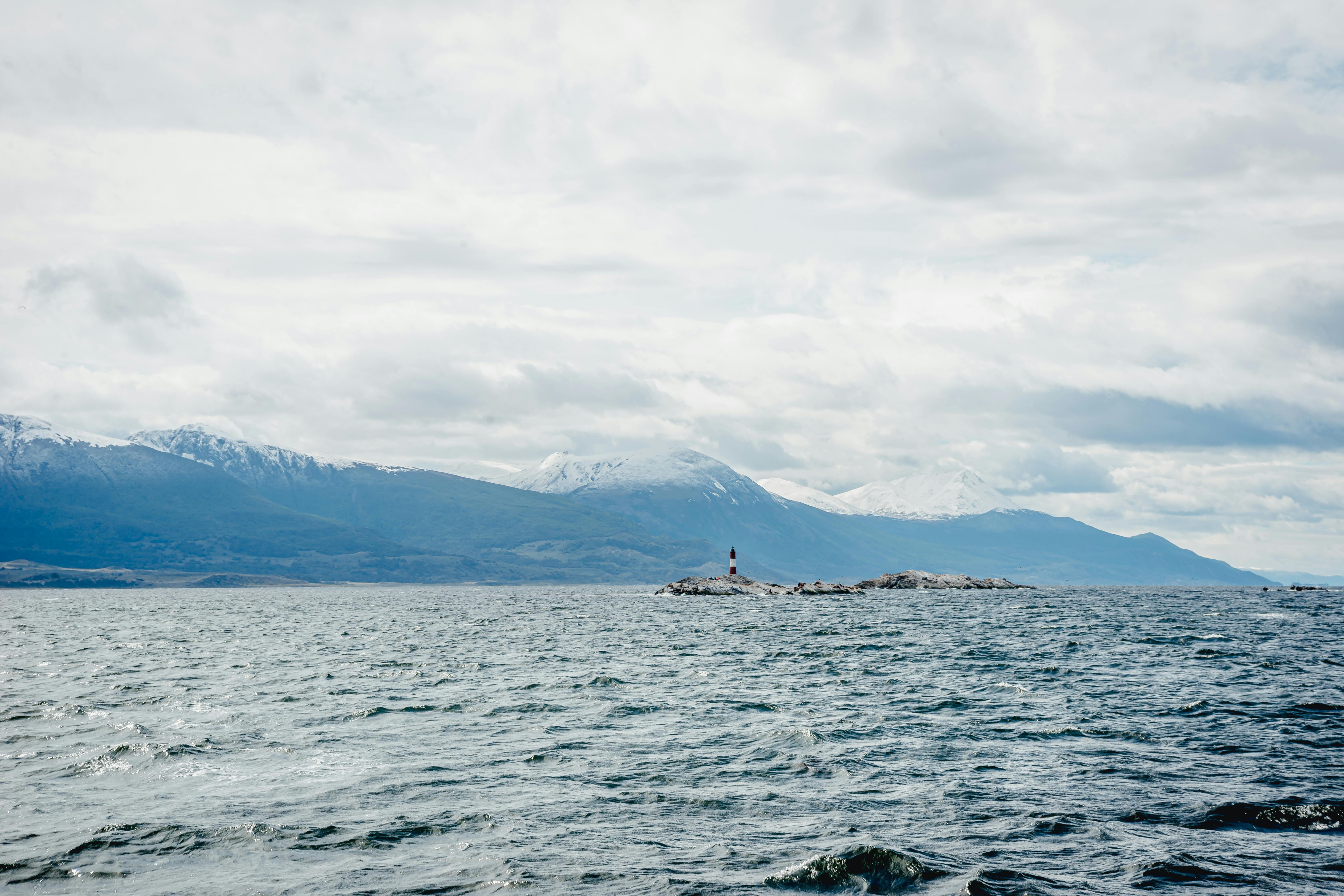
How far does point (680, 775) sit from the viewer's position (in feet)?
100

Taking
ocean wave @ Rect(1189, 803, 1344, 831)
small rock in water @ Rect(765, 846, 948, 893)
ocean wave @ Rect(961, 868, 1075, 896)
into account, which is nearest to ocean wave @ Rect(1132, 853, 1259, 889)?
ocean wave @ Rect(961, 868, 1075, 896)

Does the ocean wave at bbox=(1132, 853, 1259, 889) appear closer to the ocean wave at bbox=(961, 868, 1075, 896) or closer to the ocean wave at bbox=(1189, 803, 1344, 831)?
the ocean wave at bbox=(961, 868, 1075, 896)

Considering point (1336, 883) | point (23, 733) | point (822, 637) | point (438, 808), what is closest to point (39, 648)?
point (23, 733)

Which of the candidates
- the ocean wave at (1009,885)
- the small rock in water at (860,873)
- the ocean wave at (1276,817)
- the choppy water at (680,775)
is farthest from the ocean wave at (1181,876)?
the small rock in water at (860,873)

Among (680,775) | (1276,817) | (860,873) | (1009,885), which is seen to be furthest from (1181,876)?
(680,775)

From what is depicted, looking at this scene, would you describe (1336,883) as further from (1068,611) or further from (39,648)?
(1068,611)

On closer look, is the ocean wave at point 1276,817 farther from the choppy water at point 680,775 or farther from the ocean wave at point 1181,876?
the ocean wave at point 1181,876

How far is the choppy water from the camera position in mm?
21203

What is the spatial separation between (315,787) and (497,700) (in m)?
18.9

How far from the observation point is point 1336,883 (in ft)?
64.4

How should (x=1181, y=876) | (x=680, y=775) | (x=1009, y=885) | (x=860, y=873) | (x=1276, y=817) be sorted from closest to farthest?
(x=1009, y=885) → (x=1181, y=876) → (x=860, y=873) → (x=1276, y=817) → (x=680, y=775)

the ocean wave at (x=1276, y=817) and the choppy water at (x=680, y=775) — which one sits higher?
the ocean wave at (x=1276, y=817)

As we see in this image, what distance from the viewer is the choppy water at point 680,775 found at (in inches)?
835

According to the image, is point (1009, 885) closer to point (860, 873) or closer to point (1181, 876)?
point (860, 873)
